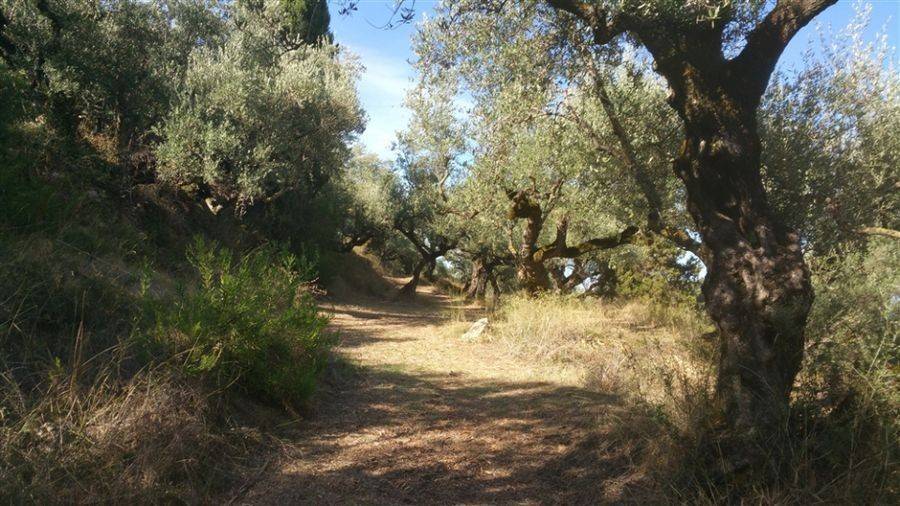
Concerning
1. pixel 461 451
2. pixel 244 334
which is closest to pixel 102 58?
pixel 244 334

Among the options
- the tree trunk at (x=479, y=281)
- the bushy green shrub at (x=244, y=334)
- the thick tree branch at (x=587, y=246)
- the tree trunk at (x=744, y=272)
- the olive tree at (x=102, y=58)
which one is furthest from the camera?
the tree trunk at (x=479, y=281)

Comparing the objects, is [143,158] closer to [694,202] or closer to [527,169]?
[527,169]

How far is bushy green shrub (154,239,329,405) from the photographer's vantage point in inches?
177

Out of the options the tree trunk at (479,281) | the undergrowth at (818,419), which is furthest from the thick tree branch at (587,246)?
Result: the tree trunk at (479,281)

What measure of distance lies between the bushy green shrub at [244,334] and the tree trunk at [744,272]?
12.4 ft

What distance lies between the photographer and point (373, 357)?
906cm

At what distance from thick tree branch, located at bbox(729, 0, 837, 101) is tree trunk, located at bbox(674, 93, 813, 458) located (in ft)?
0.72

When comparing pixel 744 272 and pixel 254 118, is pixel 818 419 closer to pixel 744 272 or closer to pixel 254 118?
pixel 744 272

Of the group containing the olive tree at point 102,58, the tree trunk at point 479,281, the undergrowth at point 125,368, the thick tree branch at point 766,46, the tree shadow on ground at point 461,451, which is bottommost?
the tree shadow on ground at point 461,451

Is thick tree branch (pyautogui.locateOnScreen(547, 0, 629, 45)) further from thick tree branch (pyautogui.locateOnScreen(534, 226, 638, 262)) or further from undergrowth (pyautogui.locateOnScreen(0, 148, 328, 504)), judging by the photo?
thick tree branch (pyautogui.locateOnScreen(534, 226, 638, 262))

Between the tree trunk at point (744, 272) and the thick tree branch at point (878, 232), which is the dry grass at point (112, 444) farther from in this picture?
the thick tree branch at point (878, 232)

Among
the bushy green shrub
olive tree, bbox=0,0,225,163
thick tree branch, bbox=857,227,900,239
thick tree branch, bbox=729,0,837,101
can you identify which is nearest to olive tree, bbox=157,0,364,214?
olive tree, bbox=0,0,225,163

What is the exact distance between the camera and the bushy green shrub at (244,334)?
4492 mm

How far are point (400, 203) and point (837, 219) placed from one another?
1648 cm
